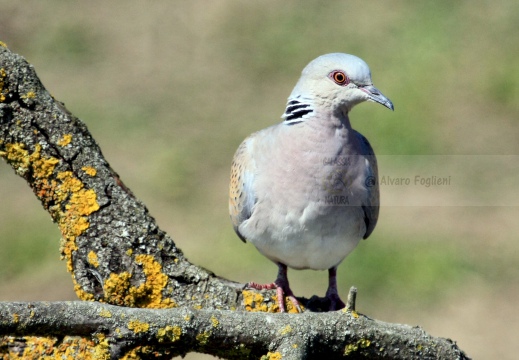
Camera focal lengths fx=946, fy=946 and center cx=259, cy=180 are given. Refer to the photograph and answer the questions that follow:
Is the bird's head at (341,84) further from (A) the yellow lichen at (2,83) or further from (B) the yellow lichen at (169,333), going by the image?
(B) the yellow lichen at (169,333)

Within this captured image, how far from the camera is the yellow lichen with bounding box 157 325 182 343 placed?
345 cm

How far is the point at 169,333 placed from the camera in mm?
3459

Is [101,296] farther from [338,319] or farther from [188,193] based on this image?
[188,193]

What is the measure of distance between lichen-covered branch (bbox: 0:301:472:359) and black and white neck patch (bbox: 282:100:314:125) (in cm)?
130

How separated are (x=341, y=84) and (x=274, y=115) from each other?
5119 mm

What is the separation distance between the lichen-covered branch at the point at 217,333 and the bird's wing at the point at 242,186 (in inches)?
50.1

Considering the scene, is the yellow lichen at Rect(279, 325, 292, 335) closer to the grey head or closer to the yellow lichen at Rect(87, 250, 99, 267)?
the yellow lichen at Rect(87, 250, 99, 267)

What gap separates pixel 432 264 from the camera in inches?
325

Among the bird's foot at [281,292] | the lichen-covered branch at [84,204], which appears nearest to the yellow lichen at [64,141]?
the lichen-covered branch at [84,204]

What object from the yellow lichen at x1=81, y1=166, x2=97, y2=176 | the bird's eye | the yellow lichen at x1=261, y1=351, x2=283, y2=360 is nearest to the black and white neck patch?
the bird's eye

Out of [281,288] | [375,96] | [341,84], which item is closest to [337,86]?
[341,84]

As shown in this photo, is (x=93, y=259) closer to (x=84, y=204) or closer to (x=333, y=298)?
(x=84, y=204)

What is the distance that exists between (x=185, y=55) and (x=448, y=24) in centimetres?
304

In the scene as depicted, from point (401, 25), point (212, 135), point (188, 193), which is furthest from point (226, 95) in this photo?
point (401, 25)
